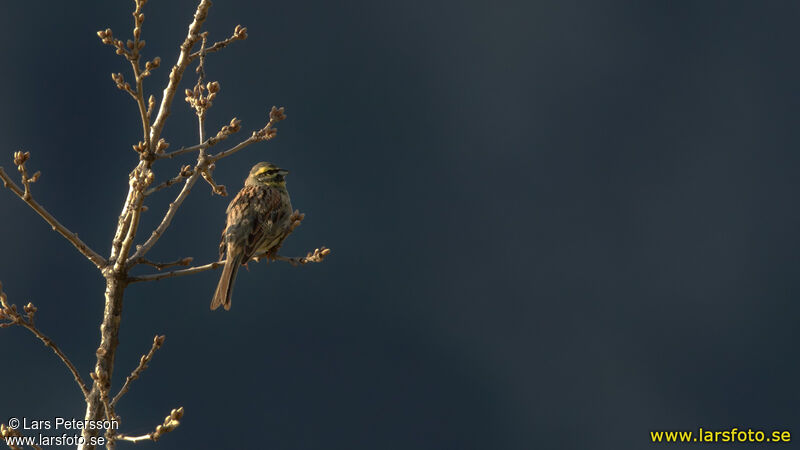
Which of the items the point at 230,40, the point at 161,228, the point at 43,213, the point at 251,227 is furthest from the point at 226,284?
the point at 43,213

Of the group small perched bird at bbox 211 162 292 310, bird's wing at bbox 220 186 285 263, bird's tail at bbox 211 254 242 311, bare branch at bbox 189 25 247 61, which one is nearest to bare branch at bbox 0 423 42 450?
bird's tail at bbox 211 254 242 311

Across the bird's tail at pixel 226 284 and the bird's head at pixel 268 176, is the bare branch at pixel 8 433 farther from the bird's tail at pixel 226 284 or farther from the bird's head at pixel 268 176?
the bird's head at pixel 268 176

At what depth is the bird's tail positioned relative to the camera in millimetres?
7207

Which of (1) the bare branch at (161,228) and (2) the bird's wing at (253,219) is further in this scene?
(2) the bird's wing at (253,219)

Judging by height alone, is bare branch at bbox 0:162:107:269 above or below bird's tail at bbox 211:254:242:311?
below

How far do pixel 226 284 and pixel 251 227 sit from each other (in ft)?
2.53

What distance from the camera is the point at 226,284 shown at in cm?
744

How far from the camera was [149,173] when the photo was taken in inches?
210

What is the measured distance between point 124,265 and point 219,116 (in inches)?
805

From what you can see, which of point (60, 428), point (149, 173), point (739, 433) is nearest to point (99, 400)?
point (60, 428)

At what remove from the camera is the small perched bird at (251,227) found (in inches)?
301

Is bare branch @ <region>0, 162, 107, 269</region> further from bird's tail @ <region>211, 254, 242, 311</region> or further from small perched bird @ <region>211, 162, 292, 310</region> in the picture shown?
small perched bird @ <region>211, 162, 292, 310</region>

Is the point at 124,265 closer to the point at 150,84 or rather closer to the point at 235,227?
the point at 235,227

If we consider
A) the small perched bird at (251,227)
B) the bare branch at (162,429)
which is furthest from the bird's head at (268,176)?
the bare branch at (162,429)
